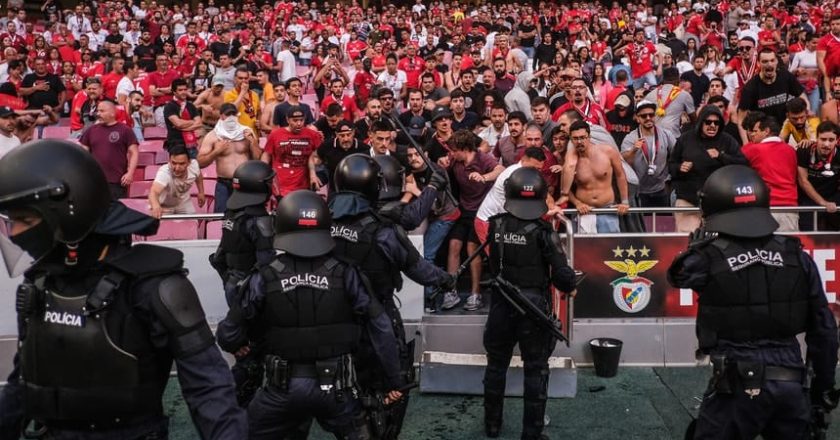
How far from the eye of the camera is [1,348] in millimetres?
7395

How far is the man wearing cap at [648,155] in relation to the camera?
9047 millimetres

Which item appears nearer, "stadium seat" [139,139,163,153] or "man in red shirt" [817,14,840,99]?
"man in red shirt" [817,14,840,99]

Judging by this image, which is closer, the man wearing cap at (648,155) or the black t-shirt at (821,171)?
the black t-shirt at (821,171)

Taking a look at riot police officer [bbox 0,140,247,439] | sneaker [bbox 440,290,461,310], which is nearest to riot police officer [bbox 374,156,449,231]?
sneaker [bbox 440,290,461,310]

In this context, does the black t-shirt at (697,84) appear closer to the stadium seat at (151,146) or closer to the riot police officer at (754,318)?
the stadium seat at (151,146)

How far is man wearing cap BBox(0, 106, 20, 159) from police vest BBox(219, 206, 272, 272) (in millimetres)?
4373

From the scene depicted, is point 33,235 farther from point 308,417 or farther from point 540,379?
point 540,379

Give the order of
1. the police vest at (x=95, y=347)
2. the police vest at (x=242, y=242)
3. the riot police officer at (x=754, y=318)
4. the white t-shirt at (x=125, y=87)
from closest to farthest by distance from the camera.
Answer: the police vest at (x=95, y=347)
the riot police officer at (x=754, y=318)
the police vest at (x=242, y=242)
the white t-shirt at (x=125, y=87)

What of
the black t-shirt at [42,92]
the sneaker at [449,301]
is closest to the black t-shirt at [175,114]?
the black t-shirt at [42,92]

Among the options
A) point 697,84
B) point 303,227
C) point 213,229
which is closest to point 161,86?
point 213,229

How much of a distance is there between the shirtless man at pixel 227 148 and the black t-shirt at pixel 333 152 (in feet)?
2.89

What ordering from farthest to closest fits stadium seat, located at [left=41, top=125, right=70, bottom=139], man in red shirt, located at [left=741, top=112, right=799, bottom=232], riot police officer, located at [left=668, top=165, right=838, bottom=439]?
stadium seat, located at [left=41, top=125, right=70, bottom=139] → man in red shirt, located at [left=741, top=112, right=799, bottom=232] → riot police officer, located at [left=668, top=165, right=838, bottom=439]

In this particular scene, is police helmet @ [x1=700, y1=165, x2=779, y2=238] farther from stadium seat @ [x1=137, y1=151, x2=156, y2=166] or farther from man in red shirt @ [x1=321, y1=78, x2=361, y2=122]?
stadium seat @ [x1=137, y1=151, x2=156, y2=166]

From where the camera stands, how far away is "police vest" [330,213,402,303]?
5.42 m
